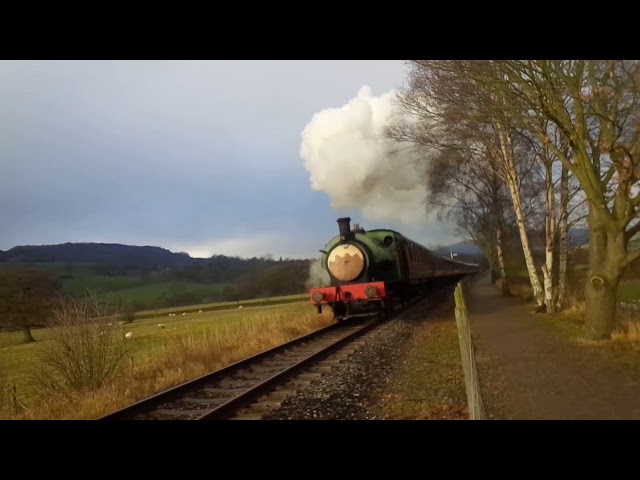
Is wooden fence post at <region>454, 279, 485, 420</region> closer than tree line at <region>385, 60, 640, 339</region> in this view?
Yes

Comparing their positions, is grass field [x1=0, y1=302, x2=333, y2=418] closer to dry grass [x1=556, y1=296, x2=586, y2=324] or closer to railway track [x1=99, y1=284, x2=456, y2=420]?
railway track [x1=99, y1=284, x2=456, y2=420]

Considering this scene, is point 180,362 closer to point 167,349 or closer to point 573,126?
point 167,349

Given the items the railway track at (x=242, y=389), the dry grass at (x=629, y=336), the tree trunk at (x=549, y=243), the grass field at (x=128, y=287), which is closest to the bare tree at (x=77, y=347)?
the grass field at (x=128, y=287)

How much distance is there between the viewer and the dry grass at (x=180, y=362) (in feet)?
23.6

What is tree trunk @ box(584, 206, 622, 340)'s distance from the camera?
8836mm

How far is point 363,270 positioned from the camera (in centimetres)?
1413

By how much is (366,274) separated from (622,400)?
29.6 feet

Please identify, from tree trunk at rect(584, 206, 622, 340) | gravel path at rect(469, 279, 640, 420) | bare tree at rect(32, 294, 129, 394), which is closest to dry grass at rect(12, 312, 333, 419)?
bare tree at rect(32, 294, 129, 394)

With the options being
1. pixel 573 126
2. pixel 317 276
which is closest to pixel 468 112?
pixel 573 126

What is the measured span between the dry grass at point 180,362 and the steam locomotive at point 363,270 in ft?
4.12

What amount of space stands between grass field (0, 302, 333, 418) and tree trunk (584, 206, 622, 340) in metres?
6.82

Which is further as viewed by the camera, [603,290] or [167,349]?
[167,349]

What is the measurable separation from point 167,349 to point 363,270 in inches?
223
